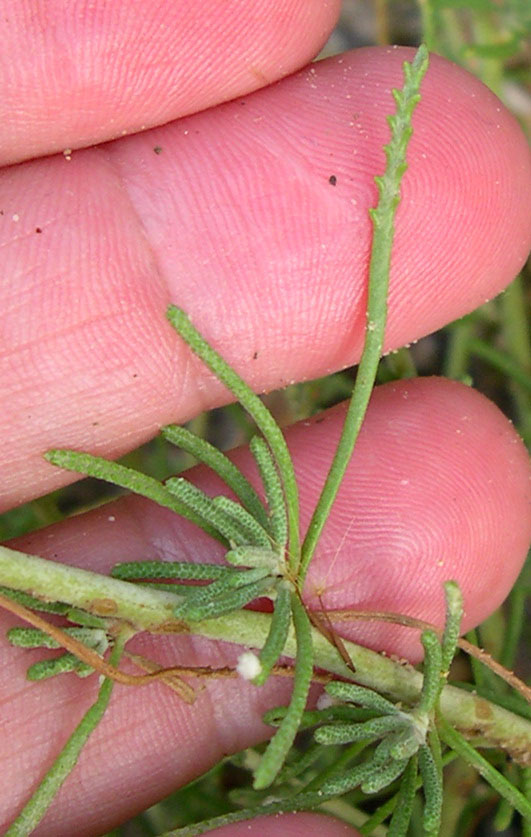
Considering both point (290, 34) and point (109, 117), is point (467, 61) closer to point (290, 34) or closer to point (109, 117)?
point (290, 34)

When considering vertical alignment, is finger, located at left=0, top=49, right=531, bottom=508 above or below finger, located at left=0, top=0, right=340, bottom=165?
below

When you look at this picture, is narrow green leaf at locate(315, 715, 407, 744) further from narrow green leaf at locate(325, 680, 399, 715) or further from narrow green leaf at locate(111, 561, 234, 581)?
narrow green leaf at locate(111, 561, 234, 581)

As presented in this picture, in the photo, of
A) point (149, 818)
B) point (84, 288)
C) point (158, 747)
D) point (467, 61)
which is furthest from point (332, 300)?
point (149, 818)

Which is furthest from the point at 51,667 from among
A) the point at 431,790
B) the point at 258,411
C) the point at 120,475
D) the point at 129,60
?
the point at 129,60

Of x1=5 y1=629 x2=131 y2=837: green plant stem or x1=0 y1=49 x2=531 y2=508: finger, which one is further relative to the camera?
x1=0 y1=49 x2=531 y2=508: finger

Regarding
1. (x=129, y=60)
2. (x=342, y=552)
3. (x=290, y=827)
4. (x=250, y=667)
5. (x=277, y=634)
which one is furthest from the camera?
(x=342, y=552)

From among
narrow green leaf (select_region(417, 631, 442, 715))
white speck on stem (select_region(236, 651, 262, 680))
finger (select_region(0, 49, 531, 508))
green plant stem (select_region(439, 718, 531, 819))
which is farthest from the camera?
finger (select_region(0, 49, 531, 508))

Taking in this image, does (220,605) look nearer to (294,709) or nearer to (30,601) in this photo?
(294,709)

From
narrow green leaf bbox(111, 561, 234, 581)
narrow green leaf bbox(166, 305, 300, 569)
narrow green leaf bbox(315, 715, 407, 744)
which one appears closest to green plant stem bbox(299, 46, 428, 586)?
narrow green leaf bbox(166, 305, 300, 569)
